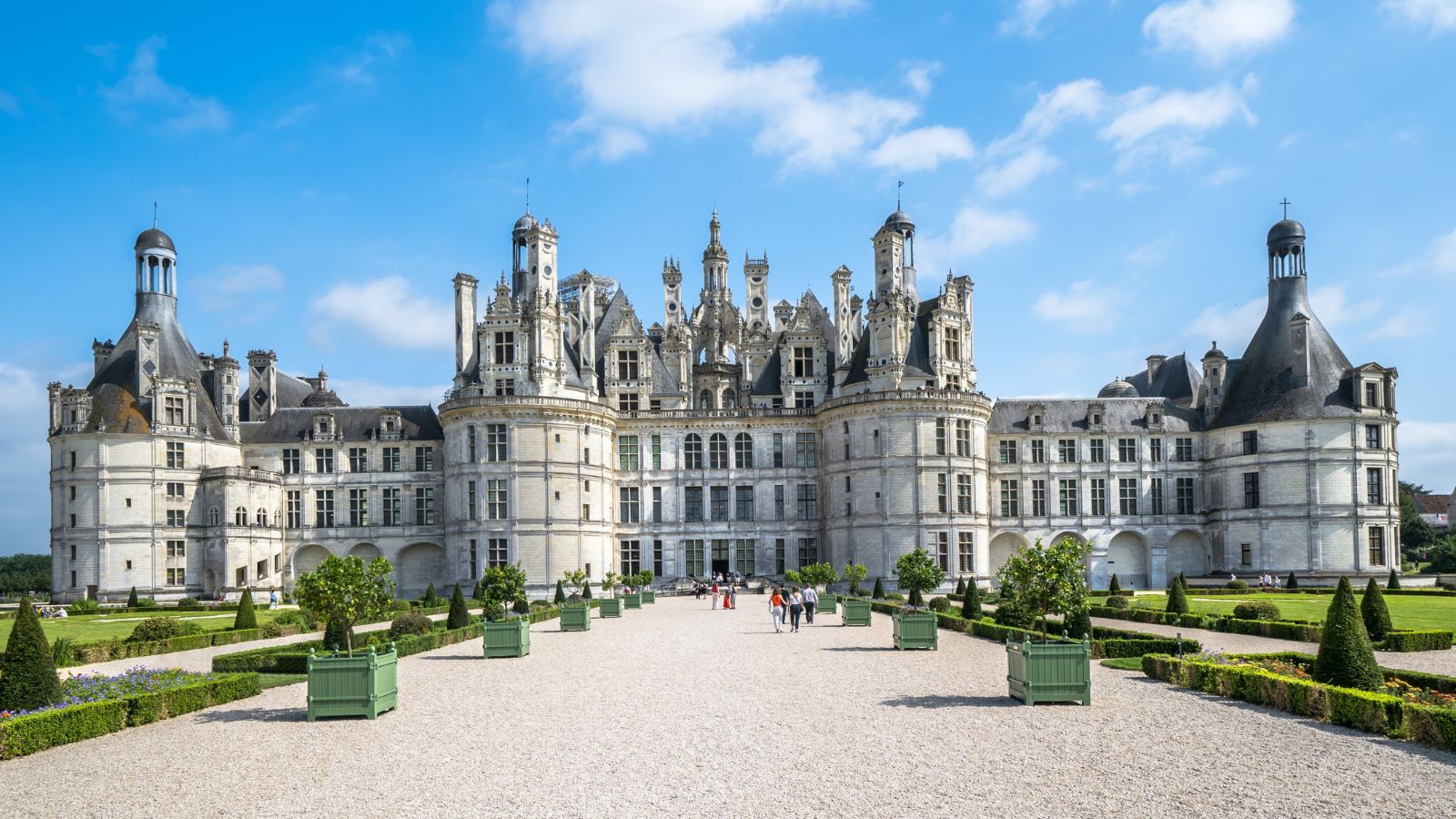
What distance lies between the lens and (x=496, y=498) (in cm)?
6359

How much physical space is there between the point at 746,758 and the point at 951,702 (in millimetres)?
6348

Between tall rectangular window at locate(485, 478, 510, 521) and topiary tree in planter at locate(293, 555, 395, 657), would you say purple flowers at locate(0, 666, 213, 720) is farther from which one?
tall rectangular window at locate(485, 478, 510, 521)

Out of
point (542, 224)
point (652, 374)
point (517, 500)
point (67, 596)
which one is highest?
point (542, 224)

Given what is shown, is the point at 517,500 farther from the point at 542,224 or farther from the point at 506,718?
the point at 506,718

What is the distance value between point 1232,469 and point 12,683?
64.0 metres

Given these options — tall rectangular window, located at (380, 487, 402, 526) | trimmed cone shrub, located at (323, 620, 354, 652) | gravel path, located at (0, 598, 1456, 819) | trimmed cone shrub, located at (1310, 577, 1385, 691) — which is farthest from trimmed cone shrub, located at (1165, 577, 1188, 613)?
tall rectangular window, located at (380, 487, 402, 526)

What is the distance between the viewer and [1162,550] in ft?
228

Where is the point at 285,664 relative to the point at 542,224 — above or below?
below

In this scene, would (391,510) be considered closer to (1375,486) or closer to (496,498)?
(496,498)

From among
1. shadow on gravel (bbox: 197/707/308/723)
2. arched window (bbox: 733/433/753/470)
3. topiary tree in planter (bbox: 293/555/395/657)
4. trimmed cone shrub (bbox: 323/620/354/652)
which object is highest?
arched window (bbox: 733/433/753/470)

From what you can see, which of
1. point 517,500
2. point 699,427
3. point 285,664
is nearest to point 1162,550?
point 699,427

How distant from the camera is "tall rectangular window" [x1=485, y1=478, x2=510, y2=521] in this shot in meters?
63.5

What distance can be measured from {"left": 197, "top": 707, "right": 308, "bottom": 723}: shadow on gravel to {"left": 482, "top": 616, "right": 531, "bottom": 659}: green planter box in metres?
9.16

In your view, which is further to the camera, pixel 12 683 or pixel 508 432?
pixel 508 432
